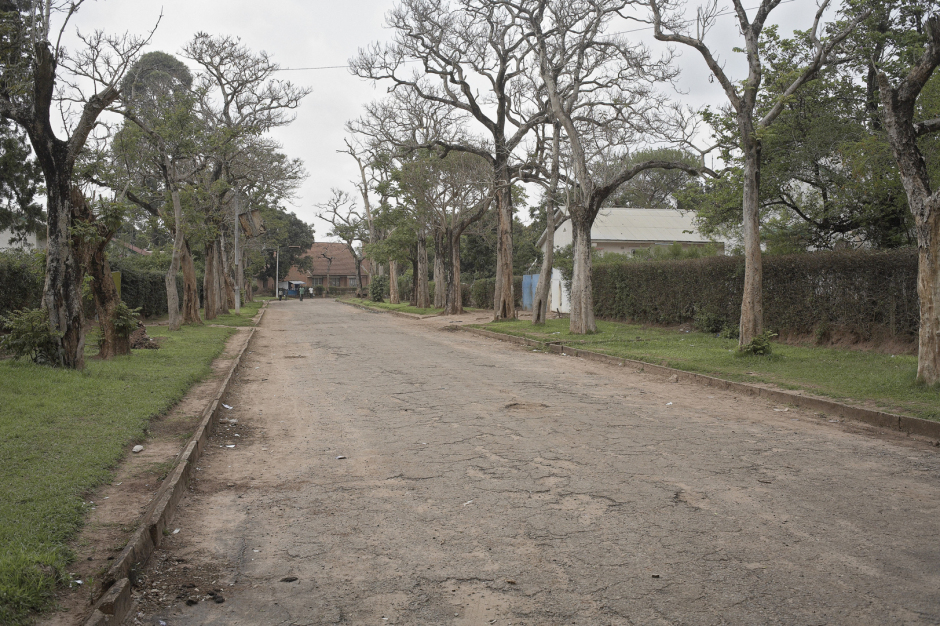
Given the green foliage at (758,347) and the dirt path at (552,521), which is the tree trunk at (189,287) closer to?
the dirt path at (552,521)

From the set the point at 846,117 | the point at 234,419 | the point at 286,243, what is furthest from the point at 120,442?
the point at 286,243

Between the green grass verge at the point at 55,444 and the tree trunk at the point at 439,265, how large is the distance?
1084 inches

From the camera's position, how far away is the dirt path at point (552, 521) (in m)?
3.78

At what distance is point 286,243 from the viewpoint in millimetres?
86938

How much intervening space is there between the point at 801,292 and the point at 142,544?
15244 millimetres

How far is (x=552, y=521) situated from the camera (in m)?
4.99

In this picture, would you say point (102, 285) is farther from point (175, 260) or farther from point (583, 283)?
point (583, 283)

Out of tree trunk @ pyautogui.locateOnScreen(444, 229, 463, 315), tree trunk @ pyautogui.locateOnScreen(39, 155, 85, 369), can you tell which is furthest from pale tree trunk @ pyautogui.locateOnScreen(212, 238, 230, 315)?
tree trunk @ pyautogui.locateOnScreen(39, 155, 85, 369)

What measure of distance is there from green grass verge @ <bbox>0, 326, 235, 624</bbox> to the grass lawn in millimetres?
8362

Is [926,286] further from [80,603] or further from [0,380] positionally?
[0,380]

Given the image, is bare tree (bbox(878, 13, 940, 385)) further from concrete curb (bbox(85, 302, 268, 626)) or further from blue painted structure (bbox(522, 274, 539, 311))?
blue painted structure (bbox(522, 274, 539, 311))

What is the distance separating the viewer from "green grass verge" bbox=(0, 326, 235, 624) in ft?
12.6

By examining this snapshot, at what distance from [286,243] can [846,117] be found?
2994 inches

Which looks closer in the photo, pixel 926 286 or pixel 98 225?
pixel 926 286
